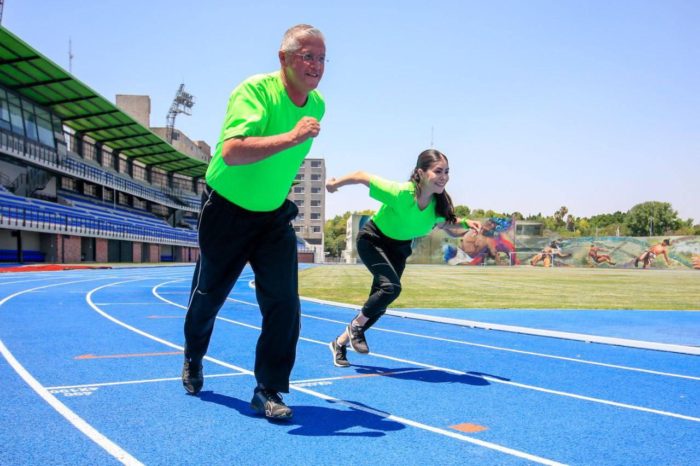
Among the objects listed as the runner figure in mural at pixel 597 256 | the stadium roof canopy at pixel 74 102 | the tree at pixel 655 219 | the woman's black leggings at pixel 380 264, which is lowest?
the runner figure in mural at pixel 597 256

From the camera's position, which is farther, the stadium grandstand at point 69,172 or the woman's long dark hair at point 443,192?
the stadium grandstand at point 69,172

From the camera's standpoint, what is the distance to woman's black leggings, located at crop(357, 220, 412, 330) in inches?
225

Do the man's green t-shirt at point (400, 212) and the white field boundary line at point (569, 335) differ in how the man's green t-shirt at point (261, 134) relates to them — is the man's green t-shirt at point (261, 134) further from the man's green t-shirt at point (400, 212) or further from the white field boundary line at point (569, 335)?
the white field boundary line at point (569, 335)

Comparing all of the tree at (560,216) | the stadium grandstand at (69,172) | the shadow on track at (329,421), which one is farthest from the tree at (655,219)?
the shadow on track at (329,421)

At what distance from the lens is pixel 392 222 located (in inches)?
229

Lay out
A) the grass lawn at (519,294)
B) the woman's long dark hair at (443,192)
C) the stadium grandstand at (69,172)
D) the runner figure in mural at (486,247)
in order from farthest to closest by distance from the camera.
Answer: the runner figure in mural at (486,247) < the stadium grandstand at (69,172) < the grass lawn at (519,294) < the woman's long dark hair at (443,192)

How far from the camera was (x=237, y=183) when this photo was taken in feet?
11.8

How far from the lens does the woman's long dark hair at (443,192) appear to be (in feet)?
17.6

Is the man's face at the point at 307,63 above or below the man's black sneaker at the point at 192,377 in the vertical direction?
above

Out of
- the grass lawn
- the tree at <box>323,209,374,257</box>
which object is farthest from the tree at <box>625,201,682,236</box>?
the grass lawn

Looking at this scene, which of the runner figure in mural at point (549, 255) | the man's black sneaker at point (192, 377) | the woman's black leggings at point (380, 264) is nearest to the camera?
the man's black sneaker at point (192, 377)

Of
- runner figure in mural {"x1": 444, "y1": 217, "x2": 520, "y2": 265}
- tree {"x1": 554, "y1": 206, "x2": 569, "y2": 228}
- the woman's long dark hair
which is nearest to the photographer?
the woman's long dark hair

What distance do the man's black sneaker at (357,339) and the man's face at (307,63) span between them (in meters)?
3.06

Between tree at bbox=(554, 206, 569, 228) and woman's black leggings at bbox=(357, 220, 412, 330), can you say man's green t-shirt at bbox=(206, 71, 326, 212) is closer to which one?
woman's black leggings at bbox=(357, 220, 412, 330)
